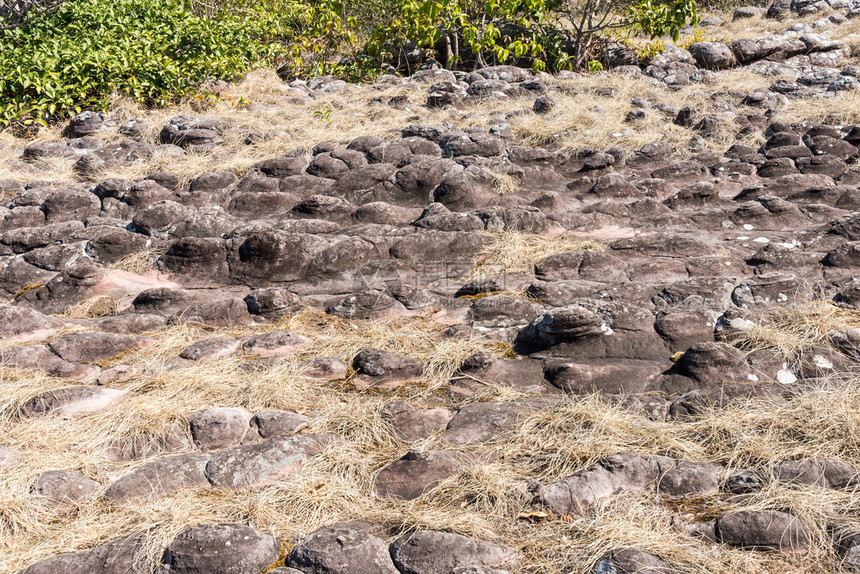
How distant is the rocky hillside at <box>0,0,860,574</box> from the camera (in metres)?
2.45

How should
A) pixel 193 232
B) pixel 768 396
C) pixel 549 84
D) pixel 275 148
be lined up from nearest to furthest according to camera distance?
1. pixel 768 396
2. pixel 193 232
3. pixel 275 148
4. pixel 549 84

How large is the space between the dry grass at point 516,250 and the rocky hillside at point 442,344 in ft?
0.07

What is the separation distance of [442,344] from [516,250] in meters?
1.18

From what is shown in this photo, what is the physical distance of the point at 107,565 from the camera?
2346mm

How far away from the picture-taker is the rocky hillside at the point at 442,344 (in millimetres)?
2453

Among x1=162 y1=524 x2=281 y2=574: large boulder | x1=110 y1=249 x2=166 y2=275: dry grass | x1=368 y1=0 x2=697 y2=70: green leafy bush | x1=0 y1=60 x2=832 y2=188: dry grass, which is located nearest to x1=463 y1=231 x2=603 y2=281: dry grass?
x1=0 y1=60 x2=832 y2=188: dry grass

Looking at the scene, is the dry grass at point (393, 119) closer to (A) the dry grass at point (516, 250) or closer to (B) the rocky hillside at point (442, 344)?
(B) the rocky hillside at point (442, 344)

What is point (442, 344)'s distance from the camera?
3.82 m

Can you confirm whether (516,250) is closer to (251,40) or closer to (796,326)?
(796,326)

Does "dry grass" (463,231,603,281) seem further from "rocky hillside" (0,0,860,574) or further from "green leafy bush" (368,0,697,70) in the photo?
"green leafy bush" (368,0,697,70)

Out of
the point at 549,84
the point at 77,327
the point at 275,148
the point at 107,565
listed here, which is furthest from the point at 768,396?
the point at 549,84

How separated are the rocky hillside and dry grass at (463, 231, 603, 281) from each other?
0.07 ft

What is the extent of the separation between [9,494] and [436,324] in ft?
7.36

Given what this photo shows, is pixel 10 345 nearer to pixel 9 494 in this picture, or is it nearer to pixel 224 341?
pixel 224 341
